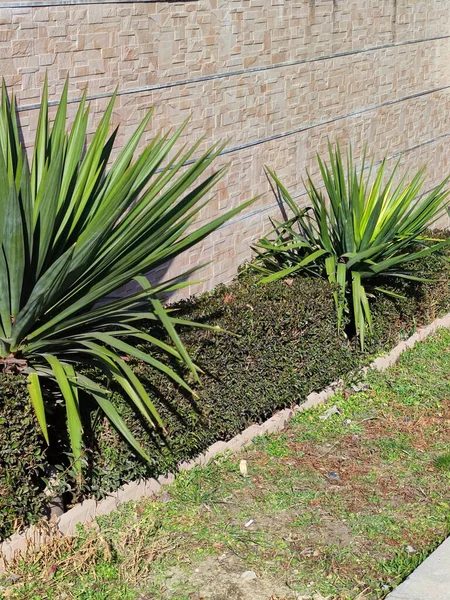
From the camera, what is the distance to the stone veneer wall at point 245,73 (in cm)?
580

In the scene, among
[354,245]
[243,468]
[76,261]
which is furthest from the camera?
[354,245]

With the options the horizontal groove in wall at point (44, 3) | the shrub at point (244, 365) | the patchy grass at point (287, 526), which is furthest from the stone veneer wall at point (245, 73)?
the patchy grass at point (287, 526)

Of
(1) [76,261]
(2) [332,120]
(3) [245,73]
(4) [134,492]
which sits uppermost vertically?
(3) [245,73]

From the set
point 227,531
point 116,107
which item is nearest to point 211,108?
point 116,107

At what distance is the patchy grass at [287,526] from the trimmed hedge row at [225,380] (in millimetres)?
200

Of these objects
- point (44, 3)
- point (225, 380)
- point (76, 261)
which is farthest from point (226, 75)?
point (76, 261)

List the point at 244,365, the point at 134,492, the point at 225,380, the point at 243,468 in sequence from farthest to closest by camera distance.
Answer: the point at 244,365
the point at 225,380
the point at 243,468
the point at 134,492

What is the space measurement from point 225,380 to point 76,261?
4.55 feet

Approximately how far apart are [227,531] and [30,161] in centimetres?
236

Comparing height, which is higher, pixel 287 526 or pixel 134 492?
pixel 134 492

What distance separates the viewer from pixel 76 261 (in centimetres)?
469

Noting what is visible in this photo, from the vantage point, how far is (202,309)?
19.6 ft

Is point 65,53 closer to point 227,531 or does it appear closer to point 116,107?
point 116,107

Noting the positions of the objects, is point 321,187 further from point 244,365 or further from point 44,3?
point 44,3
